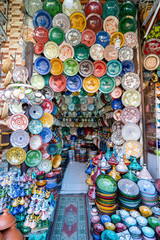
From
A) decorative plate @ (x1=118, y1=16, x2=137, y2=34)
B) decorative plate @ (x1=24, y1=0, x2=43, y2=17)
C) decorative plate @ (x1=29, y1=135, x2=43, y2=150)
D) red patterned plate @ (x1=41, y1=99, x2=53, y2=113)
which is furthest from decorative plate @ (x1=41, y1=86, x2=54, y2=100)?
decorative plate @ (x1=118, y1=16, x2=137, y2=34)

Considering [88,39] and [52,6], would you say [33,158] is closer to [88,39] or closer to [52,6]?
[88,39]

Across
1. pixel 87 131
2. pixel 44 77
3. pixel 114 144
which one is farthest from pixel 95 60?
pixel 87 131

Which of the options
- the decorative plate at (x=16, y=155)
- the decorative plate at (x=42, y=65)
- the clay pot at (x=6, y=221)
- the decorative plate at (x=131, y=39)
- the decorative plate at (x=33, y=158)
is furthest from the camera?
the decorative plate at (x=131, y=39)

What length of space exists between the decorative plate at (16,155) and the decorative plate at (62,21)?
2.27m

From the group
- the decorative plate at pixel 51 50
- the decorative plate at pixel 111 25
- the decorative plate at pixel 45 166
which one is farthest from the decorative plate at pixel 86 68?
the decorative plate at pixel 45 166

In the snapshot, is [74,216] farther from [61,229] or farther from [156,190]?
[156,190]

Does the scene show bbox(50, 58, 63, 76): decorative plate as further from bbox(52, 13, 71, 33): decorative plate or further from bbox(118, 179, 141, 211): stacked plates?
bbox(118, 179, 141, 211): stacked plates

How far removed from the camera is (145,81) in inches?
86.4

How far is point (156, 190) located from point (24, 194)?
1.60 m

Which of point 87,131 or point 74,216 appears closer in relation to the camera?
point 74,216

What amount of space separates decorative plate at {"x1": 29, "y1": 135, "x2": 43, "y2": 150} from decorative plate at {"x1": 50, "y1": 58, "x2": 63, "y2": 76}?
1183mm

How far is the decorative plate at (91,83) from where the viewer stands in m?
2.16

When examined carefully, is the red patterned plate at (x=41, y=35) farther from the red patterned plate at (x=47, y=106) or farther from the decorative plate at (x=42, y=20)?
the red patterned plate at (x=47, y=106)

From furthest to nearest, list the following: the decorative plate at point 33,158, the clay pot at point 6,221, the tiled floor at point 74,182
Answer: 1. the tiled floor at point 74,182
2. the decorative plate at point 33,158
3. the clay pot at point 6,221
